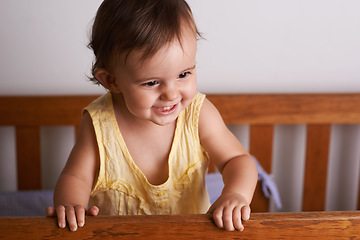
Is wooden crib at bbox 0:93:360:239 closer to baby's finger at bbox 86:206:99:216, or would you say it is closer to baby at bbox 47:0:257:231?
baby at bbox 47:0:257:231

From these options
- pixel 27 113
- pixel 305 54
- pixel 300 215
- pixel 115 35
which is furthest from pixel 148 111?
pixel 305 54

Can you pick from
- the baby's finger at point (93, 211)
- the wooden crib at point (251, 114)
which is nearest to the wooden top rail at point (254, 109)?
the wooden crib at point (251, 114)

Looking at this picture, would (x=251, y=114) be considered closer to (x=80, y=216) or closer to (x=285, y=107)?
(x=285, y=107)

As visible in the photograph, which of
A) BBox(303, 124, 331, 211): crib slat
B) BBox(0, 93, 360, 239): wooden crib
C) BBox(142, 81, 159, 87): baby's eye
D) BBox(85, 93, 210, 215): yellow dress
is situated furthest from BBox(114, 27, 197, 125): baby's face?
BBox(303, 124, 331, 211): crib slat

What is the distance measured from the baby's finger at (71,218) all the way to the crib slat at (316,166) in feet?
2.59

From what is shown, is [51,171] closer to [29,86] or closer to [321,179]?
[29,86]

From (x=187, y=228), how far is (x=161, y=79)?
0.20 meters

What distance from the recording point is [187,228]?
53 centimetres

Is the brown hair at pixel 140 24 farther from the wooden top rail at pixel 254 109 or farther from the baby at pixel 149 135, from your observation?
the wooden top rail at pixel 254 109

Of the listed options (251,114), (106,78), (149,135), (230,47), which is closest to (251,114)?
(251,114)

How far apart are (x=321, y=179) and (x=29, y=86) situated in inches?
33.0

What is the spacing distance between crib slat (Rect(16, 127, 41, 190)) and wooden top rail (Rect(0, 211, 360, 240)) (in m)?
0.65

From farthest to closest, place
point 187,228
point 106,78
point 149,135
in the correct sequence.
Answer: point 149,135 < point 106,78 < point 187,228

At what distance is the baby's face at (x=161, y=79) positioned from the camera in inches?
23.3
